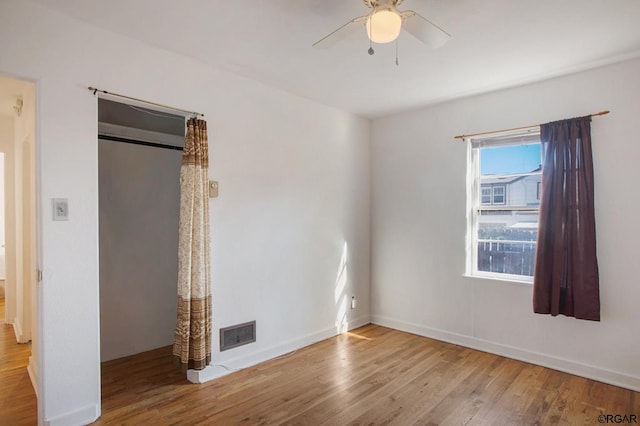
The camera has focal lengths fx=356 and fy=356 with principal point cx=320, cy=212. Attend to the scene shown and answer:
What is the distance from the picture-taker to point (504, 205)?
367 cm

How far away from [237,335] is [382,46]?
2724mm

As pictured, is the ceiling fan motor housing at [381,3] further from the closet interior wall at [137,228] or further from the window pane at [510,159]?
the window pane at [510,159]

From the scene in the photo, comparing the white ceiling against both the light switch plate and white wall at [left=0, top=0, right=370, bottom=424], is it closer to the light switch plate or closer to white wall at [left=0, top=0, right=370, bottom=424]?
white wall at [left=0, top=0, right=370, bottom=424]

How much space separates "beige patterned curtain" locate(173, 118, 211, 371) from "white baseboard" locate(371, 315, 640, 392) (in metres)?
2.45

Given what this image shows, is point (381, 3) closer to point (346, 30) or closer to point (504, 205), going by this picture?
point (346, 30)

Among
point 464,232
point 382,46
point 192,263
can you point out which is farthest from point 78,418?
point 464,232

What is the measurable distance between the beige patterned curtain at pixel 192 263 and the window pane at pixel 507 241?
112 inches

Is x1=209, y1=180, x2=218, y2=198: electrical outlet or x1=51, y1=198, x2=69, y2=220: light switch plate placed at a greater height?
x1=209, y1=180, x2=218, y2=198: electrical outlet

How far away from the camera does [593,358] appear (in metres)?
3.06

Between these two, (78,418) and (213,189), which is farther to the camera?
(213,189)

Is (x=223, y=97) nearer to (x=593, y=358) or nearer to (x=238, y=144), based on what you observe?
(x=238, y=144)

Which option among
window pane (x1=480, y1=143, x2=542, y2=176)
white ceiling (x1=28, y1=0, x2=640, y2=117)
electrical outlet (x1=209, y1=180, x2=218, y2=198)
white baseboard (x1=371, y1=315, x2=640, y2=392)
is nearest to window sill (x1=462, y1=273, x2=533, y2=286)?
white baseboard (x1=371, y1=315, x2=640, y2=392)

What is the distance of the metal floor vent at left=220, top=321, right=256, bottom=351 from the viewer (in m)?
3.14

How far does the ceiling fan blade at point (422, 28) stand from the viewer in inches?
73.6
